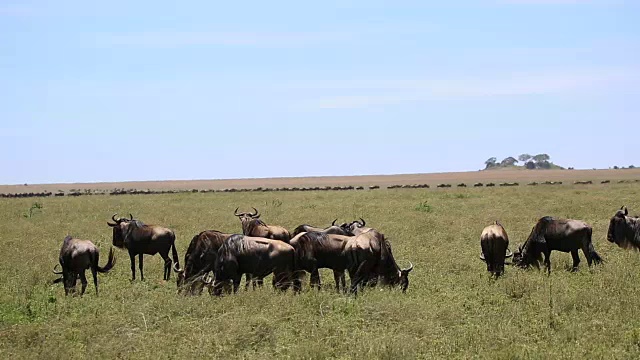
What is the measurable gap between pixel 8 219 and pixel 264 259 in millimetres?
22402

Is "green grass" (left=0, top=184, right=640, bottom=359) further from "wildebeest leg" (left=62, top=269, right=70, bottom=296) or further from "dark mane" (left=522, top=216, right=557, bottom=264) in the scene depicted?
"dark mane" (left=522, top=216, right=557, bottom=264)

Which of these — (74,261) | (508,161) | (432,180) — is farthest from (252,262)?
(508,161)

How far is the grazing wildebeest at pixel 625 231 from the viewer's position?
15.8 meters

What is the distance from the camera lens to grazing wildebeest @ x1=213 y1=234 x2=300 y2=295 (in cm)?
1174

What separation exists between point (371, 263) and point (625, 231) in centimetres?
722

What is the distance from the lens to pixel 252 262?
11.8 metres

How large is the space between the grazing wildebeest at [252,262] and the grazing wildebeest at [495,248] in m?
4.22

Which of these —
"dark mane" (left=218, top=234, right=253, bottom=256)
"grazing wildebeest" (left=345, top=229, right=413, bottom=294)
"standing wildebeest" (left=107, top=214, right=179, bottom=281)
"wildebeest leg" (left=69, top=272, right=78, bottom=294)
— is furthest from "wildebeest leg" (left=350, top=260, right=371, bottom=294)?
"standing wildebeest" (left=107, top=214, right=179, bottom=281)

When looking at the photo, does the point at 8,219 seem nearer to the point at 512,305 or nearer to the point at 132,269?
the point at 132,269

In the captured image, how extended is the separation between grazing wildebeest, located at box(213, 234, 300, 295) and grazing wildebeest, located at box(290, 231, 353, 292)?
44cm

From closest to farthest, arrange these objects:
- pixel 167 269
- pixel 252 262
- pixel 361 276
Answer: pixel 252 262 → pixel 361 276 → pixel 167 269

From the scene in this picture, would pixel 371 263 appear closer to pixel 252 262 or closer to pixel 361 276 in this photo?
pixel 361 276

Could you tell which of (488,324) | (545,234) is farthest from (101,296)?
(545,234)

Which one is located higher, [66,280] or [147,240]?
[147,240]
